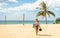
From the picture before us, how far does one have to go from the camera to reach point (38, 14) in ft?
96.7

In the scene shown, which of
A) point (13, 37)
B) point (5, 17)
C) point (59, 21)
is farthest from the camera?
point (59, 21)

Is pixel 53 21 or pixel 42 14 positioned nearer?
pixel 42 14

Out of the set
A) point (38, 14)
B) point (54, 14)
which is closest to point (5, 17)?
point (38, 14)

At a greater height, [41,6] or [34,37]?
[41,6]

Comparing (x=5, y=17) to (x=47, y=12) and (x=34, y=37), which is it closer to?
(x=47, y=12)

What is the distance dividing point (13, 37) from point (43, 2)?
18215 mm

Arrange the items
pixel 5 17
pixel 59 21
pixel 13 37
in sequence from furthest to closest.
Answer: pixel 59 21 < pixel 5 17 < pixel 13 37

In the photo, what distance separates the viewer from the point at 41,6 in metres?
29.6

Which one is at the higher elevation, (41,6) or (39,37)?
(41,6)

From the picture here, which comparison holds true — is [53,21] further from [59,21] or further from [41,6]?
[41,6]

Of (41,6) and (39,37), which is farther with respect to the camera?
(41,6)

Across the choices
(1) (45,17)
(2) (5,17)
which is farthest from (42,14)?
(2) (5,17)

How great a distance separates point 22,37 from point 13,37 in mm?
579

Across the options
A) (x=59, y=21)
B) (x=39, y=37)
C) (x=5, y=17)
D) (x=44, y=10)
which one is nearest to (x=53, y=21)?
(x=59, y=21)
